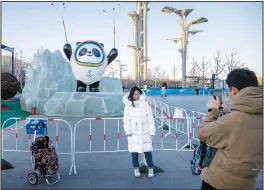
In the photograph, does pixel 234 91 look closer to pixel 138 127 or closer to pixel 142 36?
pixel 138 127

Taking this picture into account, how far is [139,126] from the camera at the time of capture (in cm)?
458

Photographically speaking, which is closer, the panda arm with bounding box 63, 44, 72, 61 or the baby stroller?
the baby stroller

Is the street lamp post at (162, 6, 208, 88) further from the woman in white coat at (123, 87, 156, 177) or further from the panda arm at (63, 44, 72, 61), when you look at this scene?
the woman in white coat at (123, 87, 156, 177)

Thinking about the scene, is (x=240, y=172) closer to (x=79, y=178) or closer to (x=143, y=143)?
(x=143, y=143)

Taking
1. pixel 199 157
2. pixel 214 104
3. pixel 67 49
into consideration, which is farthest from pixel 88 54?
pixel 214 104

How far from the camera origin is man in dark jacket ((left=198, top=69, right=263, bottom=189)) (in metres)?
2.01

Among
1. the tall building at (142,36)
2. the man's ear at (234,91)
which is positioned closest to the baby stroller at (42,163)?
the man's ear at (234,91)

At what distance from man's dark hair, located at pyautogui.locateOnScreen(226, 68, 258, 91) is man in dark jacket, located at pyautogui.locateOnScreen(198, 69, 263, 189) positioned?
35 mm

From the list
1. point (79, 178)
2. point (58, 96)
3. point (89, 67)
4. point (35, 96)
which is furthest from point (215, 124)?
point (35, 96)

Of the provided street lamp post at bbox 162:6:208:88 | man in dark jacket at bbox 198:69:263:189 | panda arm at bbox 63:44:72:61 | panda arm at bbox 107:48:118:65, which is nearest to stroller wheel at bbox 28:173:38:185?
man in dark jacket at bbox 198:69:263:189

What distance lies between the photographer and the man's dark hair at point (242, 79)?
7.09ft

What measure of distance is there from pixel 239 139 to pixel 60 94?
11915 millimetres

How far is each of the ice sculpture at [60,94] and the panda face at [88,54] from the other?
1.29 m

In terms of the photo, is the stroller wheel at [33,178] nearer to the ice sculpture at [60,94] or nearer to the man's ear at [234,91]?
the man's ear at [234,91]
